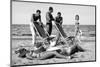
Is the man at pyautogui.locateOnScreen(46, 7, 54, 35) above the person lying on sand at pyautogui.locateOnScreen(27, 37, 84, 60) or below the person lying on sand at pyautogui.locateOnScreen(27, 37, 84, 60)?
above

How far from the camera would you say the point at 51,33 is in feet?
9.05

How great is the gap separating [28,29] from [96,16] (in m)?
1.11

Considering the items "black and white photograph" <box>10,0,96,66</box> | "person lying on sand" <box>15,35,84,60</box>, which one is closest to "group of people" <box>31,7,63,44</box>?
"black and white photograph" <box>10,0,96,66</box>

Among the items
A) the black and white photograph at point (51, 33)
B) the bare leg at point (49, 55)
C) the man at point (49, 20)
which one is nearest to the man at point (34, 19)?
the black and white photograph at point (51, 33)

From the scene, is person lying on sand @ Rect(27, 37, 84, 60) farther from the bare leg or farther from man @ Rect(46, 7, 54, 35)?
man @ Rect(46, 7, 54, 35)

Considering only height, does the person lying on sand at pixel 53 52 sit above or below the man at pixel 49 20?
below

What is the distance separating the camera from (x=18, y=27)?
259cm

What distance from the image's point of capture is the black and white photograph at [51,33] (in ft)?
8.54

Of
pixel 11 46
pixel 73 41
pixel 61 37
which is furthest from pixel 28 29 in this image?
pixel 73 41

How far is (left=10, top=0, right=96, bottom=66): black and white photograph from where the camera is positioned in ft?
8.54

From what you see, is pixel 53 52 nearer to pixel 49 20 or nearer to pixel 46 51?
pixel 46 51

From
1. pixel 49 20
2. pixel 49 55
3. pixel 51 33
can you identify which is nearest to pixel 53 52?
pixel 49 55

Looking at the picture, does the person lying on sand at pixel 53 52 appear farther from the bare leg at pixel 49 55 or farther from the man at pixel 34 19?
the man at pixel 34 19

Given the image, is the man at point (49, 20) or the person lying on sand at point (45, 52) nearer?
the person lying on sand at point (45, 52)
